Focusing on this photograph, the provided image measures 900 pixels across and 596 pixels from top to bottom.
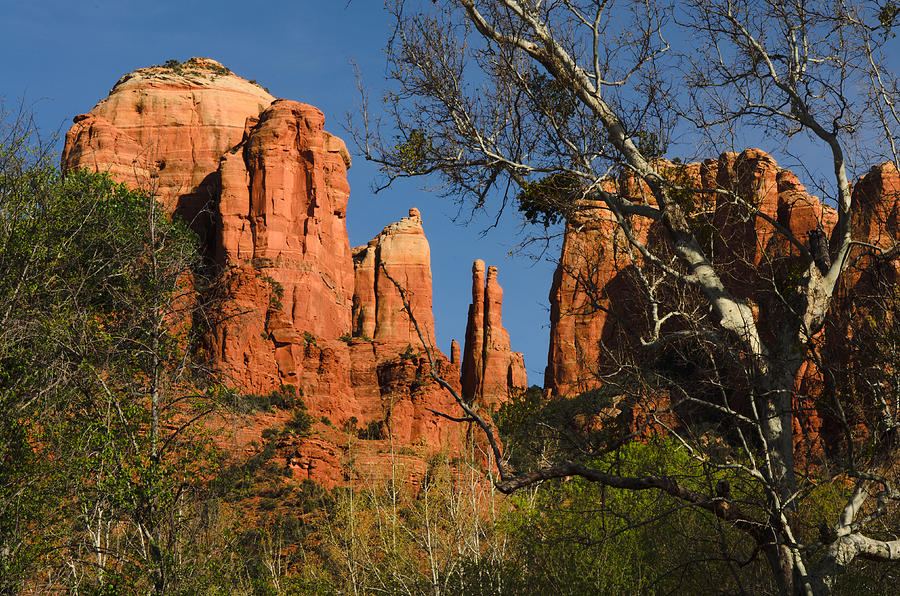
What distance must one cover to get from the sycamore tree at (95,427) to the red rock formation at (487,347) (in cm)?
8476

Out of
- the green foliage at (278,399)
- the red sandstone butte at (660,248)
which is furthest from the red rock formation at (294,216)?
the red sandstone butte at (660,248)

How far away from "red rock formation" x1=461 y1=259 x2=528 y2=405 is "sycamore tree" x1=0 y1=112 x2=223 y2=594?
8476 centimetres

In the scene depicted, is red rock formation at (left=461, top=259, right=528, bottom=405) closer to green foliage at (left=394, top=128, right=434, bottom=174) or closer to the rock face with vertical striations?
the rock face with vertical striations

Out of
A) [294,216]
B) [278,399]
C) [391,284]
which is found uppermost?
[294,216]

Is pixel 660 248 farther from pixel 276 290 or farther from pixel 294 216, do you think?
pixel 294 216

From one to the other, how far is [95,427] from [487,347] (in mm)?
93510

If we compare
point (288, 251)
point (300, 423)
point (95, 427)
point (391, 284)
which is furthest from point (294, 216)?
point (95, 427)

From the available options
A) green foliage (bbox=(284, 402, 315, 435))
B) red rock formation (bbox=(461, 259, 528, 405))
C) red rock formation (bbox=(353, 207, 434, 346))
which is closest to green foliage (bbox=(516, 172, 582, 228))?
green foliage (bbox=(284, 402, 315, 435))

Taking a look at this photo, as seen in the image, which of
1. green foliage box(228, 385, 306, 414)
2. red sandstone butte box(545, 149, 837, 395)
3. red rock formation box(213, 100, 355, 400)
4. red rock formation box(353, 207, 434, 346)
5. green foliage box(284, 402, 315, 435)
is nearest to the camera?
red sandstone butte box(545, 149, 837, 395)

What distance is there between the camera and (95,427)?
15930 mm

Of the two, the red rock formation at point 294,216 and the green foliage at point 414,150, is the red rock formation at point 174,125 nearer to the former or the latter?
the red rock formation at point 294,216

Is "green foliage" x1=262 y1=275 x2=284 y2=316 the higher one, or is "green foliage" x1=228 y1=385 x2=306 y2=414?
"green foliage" x1=262 y1=275 x2=284 y2=316

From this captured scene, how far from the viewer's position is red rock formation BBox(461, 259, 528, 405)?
106m

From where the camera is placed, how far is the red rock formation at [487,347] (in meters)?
106
